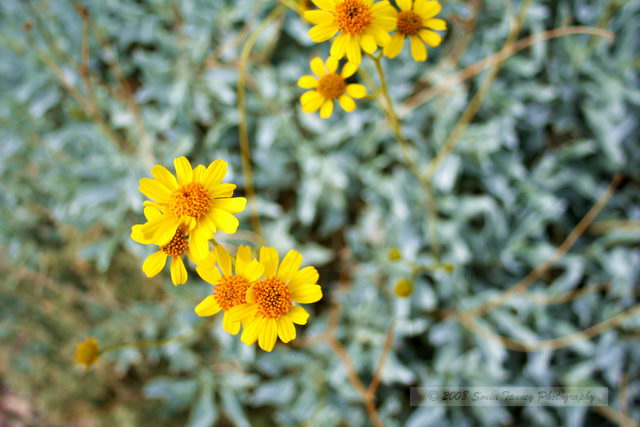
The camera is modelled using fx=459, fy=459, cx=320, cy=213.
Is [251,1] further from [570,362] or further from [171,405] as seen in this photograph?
[570,362]

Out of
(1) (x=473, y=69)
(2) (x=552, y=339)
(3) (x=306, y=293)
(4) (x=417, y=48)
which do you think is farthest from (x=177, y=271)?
(2) (x=552, y=339)

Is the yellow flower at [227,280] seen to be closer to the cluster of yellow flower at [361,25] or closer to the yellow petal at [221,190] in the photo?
the yellow petal at [221,190]

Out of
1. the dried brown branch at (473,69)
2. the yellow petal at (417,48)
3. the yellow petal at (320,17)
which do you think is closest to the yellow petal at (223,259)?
the yellow petal at (320,17)

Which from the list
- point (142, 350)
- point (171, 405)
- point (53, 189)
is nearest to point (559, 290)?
point (171, 405)

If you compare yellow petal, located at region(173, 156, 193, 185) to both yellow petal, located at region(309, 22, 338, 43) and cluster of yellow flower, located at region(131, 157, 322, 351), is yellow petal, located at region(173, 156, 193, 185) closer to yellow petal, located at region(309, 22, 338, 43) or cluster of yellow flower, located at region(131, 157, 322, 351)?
cluster of yellow flower, located at region(131, 157, 322, 351)

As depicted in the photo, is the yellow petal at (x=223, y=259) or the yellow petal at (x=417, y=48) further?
the yellow petal at (x=417, y=48)

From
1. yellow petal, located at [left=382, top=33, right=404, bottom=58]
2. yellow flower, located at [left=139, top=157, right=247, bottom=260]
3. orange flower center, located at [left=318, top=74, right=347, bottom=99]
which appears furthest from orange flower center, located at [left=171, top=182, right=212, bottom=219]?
yellow petal, located at [left=382, top=33, right=404, bottom=58]
